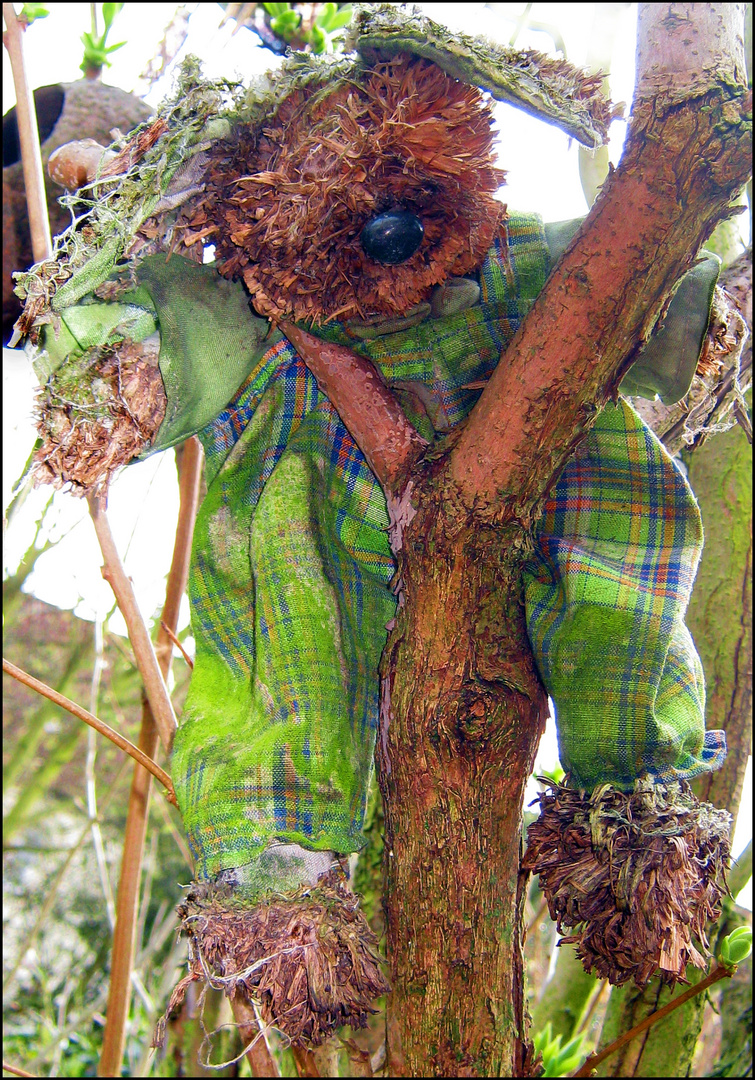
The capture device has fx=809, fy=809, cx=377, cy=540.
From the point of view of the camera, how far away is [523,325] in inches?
23.2

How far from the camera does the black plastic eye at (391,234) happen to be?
1.93ft

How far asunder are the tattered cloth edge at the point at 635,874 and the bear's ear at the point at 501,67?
482mm

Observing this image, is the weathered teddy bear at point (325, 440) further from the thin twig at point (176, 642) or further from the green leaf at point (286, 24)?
the green leaf at point (286, 24)

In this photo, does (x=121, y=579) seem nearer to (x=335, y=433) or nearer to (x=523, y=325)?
(x=335, y=433)

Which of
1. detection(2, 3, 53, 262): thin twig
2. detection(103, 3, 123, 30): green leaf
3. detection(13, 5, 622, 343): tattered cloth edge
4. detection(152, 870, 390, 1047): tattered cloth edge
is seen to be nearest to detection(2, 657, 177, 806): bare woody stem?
detection(152, 870, 390, 1047): tattered cloth edge

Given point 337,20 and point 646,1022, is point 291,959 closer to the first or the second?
point 646,1022

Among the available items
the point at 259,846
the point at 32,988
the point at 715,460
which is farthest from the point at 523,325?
the point at 32,988

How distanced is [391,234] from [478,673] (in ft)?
1.11

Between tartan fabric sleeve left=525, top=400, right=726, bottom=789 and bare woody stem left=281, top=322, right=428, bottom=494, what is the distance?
0.13 m

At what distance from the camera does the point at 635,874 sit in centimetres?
56

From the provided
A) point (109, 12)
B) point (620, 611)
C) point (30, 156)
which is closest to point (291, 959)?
point (620, 611)

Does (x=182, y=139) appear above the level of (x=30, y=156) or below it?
below

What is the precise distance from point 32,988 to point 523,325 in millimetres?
4394

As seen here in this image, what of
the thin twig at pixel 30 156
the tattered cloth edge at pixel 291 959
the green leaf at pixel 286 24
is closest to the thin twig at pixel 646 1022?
the tattered cloth edge at pixel 291 959
